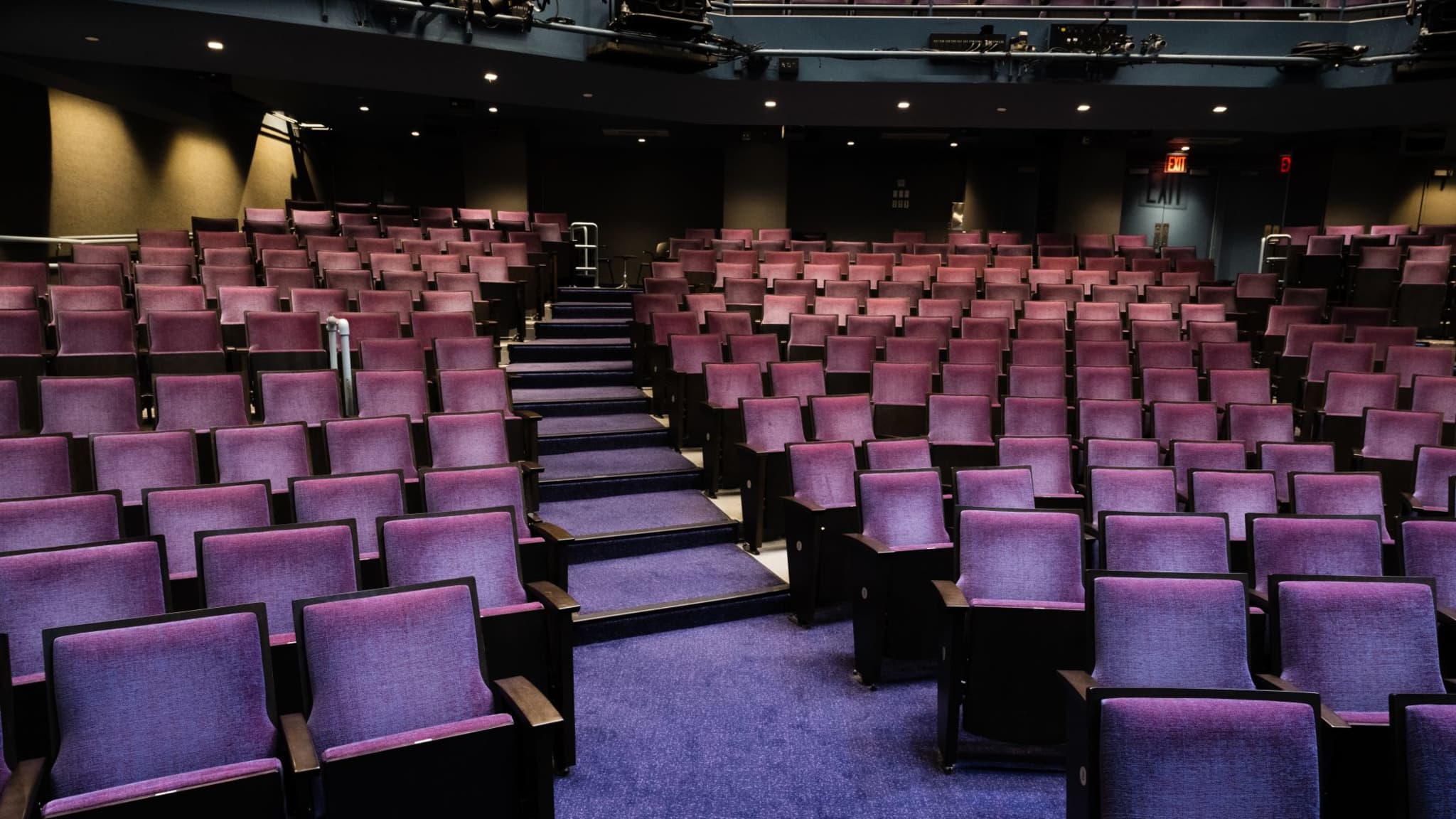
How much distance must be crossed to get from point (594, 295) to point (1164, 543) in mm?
3850

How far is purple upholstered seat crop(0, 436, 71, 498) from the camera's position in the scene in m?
1.78

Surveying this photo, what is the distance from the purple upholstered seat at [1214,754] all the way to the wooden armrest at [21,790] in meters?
1.14

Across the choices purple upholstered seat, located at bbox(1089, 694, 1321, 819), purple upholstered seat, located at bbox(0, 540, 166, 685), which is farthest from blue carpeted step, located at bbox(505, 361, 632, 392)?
purple upholstered seat, located at bbox(1089, 694, 1321, 819)

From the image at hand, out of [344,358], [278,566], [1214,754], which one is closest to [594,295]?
[344,358]

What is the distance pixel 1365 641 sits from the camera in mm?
1315

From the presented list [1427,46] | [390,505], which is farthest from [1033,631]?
[1427,46]

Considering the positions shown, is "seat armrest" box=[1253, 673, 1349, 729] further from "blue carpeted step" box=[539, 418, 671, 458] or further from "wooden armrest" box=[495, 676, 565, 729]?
"blue carpeted step" box=[539, 418, 671, 458]

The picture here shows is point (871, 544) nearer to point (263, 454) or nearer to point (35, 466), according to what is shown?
point (263, 454)

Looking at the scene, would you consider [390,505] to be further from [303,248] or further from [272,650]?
[303,248]

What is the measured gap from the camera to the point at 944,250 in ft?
19.4

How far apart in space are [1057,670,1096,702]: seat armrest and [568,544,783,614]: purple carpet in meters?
0.99

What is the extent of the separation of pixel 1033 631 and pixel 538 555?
887mm

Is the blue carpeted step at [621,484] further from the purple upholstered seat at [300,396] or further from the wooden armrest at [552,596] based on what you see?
the wooden armrest at [552,596]

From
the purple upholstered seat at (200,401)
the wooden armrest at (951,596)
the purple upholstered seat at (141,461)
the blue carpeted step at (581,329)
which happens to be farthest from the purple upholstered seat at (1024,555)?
the blue carpeted step at (581,329)
